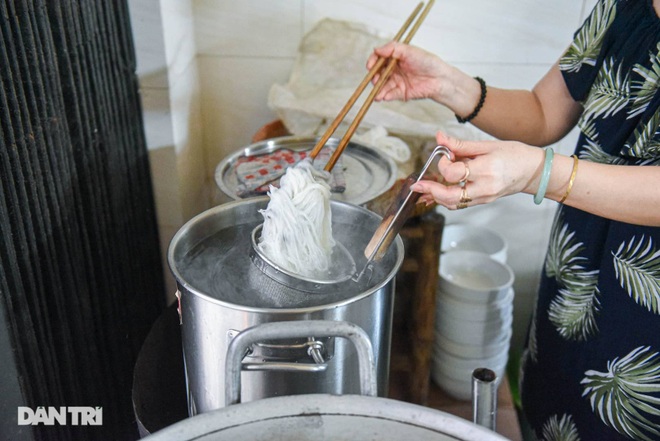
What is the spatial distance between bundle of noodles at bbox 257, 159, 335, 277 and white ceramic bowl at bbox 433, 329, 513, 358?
110 centimetres

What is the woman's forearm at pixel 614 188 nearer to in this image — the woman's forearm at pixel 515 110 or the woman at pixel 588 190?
the woman at pixel 588 190

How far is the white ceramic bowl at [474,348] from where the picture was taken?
215cm

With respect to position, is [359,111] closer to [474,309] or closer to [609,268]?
[609,268]

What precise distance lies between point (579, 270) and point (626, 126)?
1.19ft

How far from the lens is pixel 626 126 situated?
1271mm

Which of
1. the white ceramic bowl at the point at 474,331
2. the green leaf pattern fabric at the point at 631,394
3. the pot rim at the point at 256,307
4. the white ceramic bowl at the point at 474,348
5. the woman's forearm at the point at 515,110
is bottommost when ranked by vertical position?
the white ceramic bowl at the point at 474,348

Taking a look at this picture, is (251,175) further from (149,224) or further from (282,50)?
(282,50)

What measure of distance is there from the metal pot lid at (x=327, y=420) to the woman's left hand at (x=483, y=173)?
0.39m

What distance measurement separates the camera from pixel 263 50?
2195 mm

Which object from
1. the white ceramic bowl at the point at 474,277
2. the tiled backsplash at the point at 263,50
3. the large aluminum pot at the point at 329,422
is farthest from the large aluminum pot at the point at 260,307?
the white ceramic bowl at the point at 474,277

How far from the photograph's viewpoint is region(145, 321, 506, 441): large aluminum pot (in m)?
0.81

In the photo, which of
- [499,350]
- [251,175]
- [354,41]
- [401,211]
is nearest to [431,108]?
[354,41]

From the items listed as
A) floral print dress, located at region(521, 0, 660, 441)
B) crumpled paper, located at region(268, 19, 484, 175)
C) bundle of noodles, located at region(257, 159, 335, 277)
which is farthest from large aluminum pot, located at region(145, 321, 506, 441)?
crumpled paper, located at region(268, 19, 484, 175)

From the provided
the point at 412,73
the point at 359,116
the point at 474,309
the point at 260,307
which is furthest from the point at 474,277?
the point at 260,307
